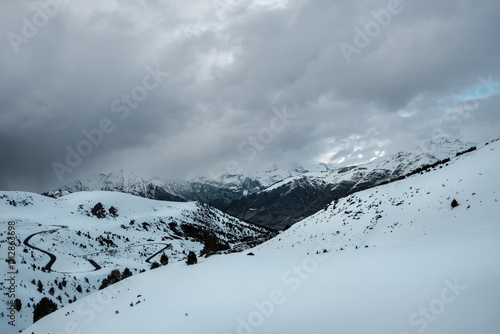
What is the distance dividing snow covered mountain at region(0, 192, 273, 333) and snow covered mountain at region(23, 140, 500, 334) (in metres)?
10.0

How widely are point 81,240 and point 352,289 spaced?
78.7 meters

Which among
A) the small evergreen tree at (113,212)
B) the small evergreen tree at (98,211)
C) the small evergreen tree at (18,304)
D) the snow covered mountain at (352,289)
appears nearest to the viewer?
the snow covered mountain at (352,289)

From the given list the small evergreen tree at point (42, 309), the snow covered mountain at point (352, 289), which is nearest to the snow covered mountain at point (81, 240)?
the small evergreen tree at point (42, 309)

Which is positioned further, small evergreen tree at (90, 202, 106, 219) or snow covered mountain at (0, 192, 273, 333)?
small evergreen tree at (90, 202, 106, 219)

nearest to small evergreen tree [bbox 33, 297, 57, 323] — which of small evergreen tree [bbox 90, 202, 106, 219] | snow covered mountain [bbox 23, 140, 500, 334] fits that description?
snow covered mountain [bbox 23, 140, 500, 334]

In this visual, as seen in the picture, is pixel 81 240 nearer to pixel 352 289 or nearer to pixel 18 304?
pixel 18 304

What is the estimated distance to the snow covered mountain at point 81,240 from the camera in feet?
100

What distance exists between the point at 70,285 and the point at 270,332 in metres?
36.7

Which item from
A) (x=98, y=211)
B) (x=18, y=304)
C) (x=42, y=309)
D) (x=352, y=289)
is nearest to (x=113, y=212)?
(x=98, y=211)

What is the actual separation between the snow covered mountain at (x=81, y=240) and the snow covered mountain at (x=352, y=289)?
10.0 metres

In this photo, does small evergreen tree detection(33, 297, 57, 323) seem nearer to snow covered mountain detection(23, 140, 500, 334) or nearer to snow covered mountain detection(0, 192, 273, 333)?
snow covered mountain detection(0, 192, 273, 333)

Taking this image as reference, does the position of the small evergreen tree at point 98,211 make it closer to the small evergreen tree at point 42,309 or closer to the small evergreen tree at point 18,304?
the small evergreen tree at point 18,304

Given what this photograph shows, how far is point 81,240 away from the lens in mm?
70750

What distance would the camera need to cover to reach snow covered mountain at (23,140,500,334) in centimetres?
852
